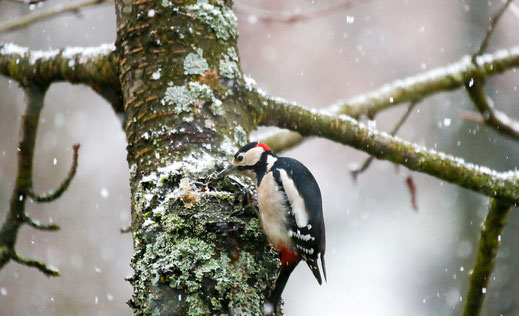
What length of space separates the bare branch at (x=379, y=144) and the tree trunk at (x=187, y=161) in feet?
0.51

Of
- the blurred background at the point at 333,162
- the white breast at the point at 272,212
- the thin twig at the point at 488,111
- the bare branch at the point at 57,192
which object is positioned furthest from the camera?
the blurred background at the point at 333,162

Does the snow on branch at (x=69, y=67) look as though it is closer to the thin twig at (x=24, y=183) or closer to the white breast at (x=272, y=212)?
the thin twig at (x=24, y=183)

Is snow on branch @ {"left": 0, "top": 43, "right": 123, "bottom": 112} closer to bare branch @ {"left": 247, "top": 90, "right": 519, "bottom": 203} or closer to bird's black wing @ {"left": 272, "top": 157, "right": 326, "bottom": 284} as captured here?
bare branch @ {"left": 247, "top": 90, "right": 519, "bottom": 203}

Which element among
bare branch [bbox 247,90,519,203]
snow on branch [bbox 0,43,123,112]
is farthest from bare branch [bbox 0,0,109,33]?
bare branch [bbox 247,90,519,203]

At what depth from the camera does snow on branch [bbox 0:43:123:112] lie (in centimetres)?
239

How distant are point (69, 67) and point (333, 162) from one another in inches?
311

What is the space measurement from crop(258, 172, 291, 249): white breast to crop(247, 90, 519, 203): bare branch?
0.23 meters

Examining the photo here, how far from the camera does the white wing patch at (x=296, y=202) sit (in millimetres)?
2096

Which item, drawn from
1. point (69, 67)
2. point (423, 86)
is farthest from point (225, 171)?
point (423, 86)

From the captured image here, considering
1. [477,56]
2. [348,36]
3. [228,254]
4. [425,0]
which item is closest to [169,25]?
[228,254]

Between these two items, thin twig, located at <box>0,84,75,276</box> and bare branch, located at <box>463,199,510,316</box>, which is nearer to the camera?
bare branch, located at <box>463,199,510,316</box>

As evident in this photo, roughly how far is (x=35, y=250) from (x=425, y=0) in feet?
24.6

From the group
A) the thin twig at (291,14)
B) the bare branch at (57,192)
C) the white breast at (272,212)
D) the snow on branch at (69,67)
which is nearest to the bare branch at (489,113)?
the thin twig at (291,14)

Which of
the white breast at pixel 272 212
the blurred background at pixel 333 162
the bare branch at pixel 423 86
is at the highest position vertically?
the blurred background at pixel 333 162
